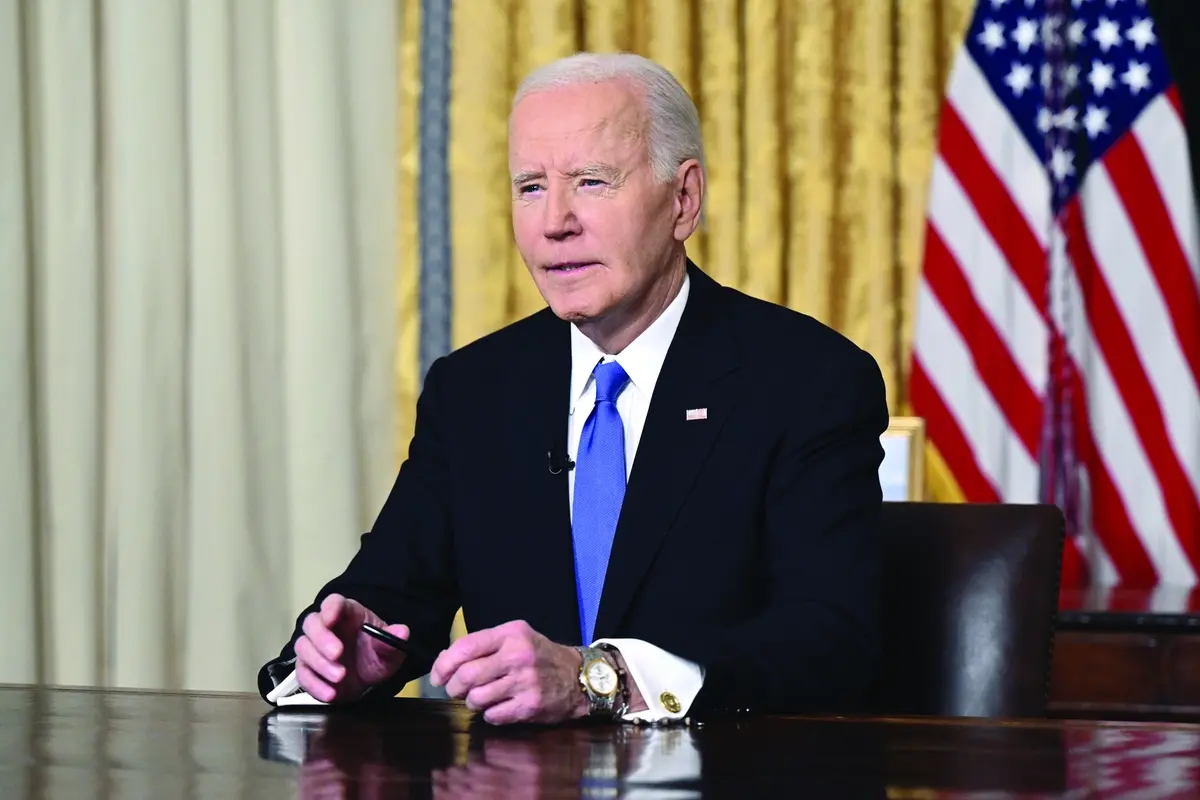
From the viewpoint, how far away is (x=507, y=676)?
1.60 meters

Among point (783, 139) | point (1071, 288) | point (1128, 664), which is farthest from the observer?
point (783, 139)

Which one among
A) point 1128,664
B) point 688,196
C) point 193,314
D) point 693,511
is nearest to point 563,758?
point 693,511

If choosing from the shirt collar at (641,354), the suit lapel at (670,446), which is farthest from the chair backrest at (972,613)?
the shirt collar at (641,354)

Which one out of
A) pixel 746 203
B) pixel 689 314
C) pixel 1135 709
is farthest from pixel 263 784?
pixel 746 203

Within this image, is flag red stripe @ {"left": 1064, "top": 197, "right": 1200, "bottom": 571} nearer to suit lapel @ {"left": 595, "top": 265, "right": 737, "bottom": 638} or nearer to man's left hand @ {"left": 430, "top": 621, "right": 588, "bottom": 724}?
suit lapel @ {"left": 595, "top": 265, "right": 737, "bottom": 638}

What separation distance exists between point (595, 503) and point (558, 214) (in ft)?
1.32

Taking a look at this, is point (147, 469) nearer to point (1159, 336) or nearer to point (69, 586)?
point (69, 586)

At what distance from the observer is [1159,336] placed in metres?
3.99

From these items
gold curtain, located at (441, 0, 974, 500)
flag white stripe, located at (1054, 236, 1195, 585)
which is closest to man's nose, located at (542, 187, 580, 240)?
gold curtain, located at (441, 0, 974, 500)

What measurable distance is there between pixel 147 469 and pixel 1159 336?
109 inches

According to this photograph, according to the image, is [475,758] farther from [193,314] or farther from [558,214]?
[193,314]

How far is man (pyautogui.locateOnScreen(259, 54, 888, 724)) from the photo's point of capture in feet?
6.44

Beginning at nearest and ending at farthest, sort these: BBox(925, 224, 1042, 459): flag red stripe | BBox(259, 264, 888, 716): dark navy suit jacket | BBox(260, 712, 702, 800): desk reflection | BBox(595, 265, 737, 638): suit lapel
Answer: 1. BBox(260, 712, 702, 800): desk reflection
2. BBox(259, 264, 888, 716): dark navy suit jacket
3. BBox(595, 265, 737, 638): suit lapel
4. BBox(925, 224, 1042, 459): flag red stripe

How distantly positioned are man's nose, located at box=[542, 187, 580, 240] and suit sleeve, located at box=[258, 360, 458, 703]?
35 cm
